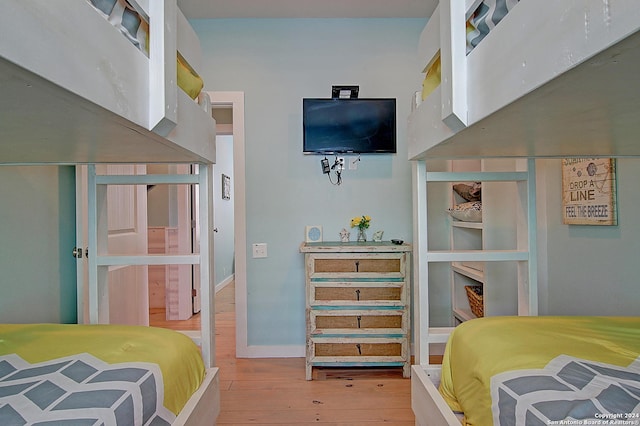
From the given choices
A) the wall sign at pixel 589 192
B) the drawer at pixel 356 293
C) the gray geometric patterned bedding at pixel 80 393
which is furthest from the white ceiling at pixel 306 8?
the gray geometric patterned bedding at pixel 80 393

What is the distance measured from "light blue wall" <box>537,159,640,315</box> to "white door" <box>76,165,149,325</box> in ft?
8.29

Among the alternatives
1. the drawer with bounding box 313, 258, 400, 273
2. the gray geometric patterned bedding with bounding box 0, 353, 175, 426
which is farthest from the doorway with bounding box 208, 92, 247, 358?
the gray geometric patterned bedding with bounding box 0, 353, 175, 426

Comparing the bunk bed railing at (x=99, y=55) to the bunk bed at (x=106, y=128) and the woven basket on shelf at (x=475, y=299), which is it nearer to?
the bunk bed at (x=106, y=128)

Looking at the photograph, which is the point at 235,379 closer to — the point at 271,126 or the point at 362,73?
the point at 271,126

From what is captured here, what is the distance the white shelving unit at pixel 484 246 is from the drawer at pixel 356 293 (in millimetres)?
225

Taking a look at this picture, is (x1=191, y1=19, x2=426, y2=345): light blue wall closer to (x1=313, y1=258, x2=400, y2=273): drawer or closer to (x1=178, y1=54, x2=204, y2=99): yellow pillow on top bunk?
(x1=313, y1=258, x2=400, y2=273): drawer

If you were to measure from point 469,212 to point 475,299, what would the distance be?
0.61 meters

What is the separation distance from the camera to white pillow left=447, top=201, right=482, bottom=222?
2.49 meters

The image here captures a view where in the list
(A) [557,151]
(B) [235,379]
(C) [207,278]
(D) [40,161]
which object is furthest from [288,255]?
(A) [557,151]

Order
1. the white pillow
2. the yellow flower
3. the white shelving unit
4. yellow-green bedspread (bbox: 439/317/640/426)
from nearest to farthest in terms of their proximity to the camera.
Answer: yellow-green bedspread (bbox: 439/317/640/426) < the white shelving unit < the white pillow < the yellow flower

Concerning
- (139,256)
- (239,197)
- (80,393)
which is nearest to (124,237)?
(239,197)

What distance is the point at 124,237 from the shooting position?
7.93 ft

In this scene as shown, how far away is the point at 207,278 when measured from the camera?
4.87 ft

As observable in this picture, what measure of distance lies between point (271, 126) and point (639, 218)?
7.33 ft
